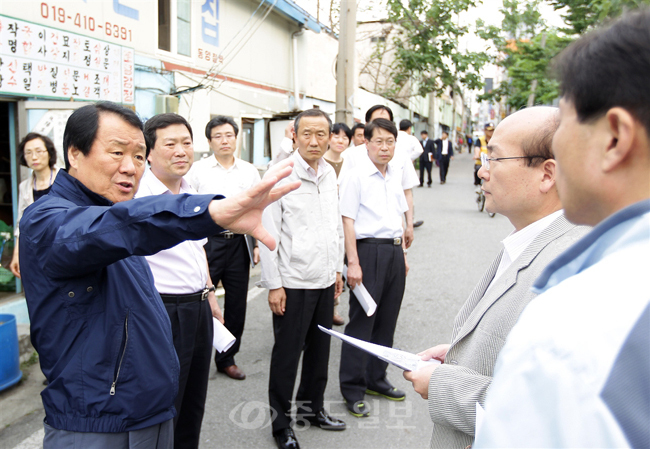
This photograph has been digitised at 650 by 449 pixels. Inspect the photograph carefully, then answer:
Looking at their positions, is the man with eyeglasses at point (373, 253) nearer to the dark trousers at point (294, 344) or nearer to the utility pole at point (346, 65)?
the dark trousers at point (294, 344)

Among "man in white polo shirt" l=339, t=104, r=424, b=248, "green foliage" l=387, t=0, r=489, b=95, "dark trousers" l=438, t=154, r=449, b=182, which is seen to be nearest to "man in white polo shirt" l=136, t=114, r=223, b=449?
Result: "man in white polo shirt" l=339, t=104, r=424, b=248

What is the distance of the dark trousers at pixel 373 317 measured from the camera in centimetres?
377

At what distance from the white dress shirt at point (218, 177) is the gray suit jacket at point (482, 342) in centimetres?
309

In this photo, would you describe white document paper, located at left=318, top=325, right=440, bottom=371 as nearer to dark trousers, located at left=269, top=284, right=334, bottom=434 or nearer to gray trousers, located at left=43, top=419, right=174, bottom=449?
gray trousers, located at left=43, top=419, right=174, bottom=449

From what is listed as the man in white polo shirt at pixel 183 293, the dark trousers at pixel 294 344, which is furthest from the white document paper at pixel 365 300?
the man in white polo shirt at pixel 183 293

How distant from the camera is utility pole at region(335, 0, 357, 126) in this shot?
8211mm

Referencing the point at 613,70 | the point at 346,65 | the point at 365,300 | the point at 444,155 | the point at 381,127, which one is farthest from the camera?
the point at 444,155

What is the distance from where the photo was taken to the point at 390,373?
4359mm

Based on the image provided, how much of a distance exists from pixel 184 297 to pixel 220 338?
15.9 inches

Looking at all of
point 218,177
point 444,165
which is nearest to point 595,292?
point 218,177

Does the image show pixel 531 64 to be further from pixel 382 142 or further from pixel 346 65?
pixel 382 142

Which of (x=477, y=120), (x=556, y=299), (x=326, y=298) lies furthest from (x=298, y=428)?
(x=477, y=120)

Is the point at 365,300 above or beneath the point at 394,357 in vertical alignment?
beneath

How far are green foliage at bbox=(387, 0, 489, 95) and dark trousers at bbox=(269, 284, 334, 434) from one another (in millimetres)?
15325
